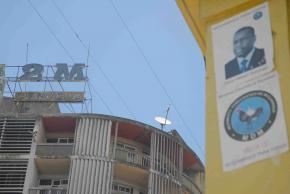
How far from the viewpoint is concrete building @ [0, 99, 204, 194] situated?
2128cm

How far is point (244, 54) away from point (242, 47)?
0.34 feet

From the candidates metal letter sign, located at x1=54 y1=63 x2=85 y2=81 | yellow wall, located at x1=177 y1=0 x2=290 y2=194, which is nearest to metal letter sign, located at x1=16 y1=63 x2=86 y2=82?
metal letter sign, located at x1=54 y1=63 x2=85 y2=81

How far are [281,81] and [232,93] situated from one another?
0.61m

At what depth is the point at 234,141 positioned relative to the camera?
22.2 ft

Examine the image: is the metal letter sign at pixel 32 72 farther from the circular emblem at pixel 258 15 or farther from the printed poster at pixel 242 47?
the circular emblem at pixel 258 15

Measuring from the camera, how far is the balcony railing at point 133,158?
2199 cm

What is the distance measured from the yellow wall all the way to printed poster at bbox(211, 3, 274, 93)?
0.25 feet

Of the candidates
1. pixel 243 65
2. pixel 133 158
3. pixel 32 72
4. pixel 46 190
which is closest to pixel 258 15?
pixel 243 65

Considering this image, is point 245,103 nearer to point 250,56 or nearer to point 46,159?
point 250,56

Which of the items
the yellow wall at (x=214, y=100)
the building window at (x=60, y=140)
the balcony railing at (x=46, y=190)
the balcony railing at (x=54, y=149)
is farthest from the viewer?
the building window at (x=60, y=140)

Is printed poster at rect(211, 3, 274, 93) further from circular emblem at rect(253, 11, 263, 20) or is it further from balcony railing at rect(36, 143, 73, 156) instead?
balcony railing at rect(36, 143, 73, 156)

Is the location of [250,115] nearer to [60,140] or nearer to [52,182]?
[52,182]

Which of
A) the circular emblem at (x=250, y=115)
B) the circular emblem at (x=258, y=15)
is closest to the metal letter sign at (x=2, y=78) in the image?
the circular emblem at (x=258, y=15)

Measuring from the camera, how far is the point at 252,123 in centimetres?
675
